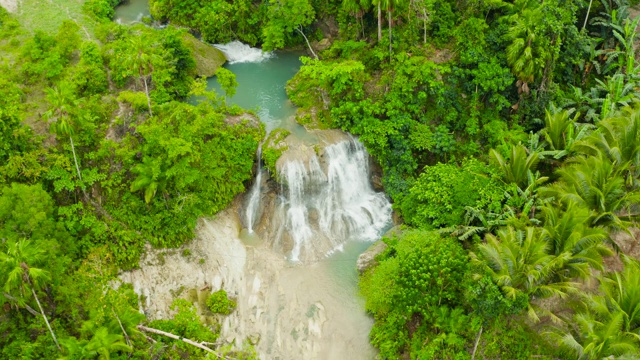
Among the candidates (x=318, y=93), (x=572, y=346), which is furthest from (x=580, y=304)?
(x=318, y=93)

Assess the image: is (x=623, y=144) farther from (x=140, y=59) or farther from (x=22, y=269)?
(x=22, y=269)

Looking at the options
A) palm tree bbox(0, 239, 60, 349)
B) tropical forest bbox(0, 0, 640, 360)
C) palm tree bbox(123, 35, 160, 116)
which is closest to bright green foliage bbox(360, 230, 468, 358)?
tropical forest bbox(0, 0, 640, 360)

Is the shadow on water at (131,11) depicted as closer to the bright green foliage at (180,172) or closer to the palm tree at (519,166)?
the bright green foliage at (180,172)

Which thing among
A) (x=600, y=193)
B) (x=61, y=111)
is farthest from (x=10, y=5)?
(x=600, y=193)

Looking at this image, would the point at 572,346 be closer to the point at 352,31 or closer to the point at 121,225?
the point at 121,225

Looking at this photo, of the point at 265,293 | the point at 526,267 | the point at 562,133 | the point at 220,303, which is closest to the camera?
the point at 526,267
